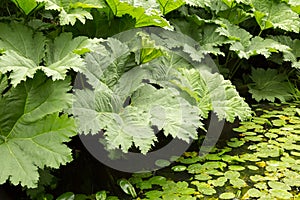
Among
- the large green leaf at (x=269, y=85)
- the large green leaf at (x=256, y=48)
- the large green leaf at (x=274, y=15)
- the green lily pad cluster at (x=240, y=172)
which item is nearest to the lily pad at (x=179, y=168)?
the green lily pad cluster at (x=240, y=172)

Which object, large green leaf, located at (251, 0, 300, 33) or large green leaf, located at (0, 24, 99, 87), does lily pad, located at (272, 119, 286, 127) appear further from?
large green leaf, located at (0, 24, 99, 87)

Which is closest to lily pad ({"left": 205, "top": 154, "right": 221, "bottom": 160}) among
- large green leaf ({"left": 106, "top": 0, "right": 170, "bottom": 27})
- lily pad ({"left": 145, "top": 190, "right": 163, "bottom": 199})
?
lily pad ({"left": 145, "top": 190, "right": 163, "bottom": 199})

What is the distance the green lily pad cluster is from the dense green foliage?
6 cm

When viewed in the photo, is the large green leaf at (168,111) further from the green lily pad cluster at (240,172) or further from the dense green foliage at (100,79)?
the green lily pad cluster at (240,172)

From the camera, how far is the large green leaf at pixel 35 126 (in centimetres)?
166

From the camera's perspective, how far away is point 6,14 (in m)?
2.39

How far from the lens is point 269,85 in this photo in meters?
3.48

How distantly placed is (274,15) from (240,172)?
1.61 m

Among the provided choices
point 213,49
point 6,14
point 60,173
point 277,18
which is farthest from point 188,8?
point 60,173

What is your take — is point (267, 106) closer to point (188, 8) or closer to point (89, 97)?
point (188, 8)

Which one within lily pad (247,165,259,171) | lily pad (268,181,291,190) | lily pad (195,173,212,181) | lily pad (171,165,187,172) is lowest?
lily pad (171,165,187,172)

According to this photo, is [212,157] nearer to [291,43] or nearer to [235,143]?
[235,143]

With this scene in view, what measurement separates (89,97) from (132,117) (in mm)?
228

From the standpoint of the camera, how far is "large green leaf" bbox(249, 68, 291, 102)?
337 cm
